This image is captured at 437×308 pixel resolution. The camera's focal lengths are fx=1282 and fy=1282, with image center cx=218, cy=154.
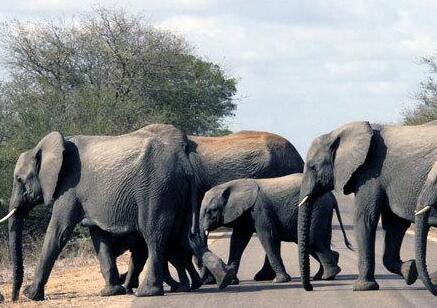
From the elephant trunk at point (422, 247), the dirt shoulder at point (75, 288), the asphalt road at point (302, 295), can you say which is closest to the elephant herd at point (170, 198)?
the asphalt road at point (302, 295)

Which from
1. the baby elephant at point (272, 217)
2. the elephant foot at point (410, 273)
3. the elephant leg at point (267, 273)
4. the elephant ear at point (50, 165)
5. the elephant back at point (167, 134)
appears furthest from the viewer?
the elephant leg at point (267, 273)

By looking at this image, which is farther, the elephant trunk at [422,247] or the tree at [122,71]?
the tree at [122,71]

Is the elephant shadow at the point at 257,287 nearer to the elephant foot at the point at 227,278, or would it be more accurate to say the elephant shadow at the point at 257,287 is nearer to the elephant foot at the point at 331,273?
the elephant foot at the point at 227,278

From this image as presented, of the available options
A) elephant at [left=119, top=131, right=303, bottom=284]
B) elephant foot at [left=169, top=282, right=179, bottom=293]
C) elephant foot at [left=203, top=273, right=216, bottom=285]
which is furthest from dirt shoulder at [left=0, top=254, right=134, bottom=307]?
elephant at [left=119, top=131, right=303, bottom=284]

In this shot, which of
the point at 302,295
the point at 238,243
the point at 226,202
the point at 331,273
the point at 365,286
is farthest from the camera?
the point at 226,202

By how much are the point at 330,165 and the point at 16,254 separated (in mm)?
4453

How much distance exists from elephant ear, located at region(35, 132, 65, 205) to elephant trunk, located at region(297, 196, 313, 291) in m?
3.33

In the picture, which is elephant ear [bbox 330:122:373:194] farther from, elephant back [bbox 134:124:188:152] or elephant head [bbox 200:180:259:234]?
elephant head [bbox 200:180:259:234]

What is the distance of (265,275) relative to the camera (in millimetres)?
19172

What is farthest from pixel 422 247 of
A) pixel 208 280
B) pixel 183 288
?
pixel 208 280

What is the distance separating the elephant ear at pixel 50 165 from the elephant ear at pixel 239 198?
3033 mm

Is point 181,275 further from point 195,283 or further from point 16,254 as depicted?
point 16,254

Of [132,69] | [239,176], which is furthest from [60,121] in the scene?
[239,176]

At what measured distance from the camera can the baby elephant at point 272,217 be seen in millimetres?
18734
